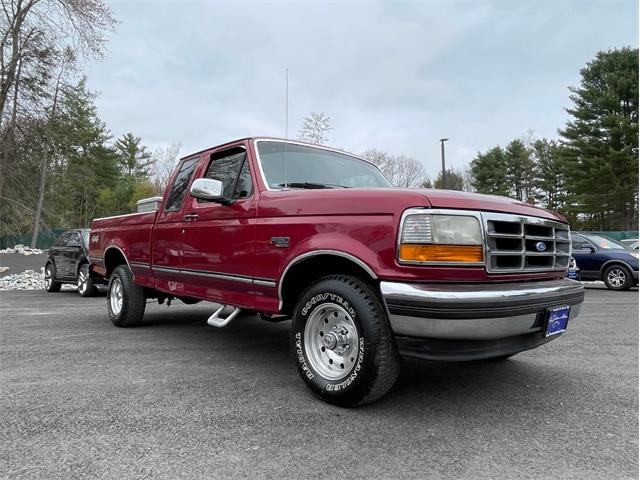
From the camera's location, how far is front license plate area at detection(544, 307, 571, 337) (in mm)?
2895

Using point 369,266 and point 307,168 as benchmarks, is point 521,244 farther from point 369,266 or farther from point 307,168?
point 307,168

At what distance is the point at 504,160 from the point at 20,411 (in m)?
50.8

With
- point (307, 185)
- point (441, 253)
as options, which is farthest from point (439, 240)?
point (307, 185)

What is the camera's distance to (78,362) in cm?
404

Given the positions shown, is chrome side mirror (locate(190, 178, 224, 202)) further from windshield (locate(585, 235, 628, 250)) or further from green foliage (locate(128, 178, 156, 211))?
green foliage (locate(128, 178, 156, 211))

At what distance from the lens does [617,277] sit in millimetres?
11500

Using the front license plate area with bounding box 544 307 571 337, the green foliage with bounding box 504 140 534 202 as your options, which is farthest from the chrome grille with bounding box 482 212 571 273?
the green foliage with bounding box 504 140 534 202

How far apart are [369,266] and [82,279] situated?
351 inches

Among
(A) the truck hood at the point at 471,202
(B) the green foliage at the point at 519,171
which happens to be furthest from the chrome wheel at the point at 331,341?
(B) the green foliage at the point at 519,171

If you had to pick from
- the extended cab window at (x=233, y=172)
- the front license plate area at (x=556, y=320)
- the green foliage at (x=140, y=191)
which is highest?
the green foliage at (x=140, y=191)

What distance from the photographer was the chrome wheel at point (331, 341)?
2.94 metres

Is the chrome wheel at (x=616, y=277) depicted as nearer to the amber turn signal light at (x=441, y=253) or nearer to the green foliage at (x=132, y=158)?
the amber turn signal light at (x=441, y=253)

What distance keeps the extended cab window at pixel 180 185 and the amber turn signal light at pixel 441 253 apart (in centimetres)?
288

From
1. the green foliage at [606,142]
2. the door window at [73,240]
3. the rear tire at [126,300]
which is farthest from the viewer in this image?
the green foliage at [606,142]
